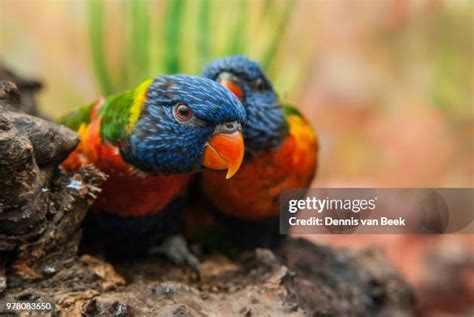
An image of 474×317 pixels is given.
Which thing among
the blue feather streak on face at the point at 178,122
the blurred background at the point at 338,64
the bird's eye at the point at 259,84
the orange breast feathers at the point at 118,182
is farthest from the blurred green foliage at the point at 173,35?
the blue feather streak on face at the point at 178,122

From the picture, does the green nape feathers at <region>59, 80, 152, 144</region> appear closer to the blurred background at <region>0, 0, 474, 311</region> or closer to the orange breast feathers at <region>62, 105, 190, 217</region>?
the orange breast feathers at <region>62, 105, 190, 217</region>

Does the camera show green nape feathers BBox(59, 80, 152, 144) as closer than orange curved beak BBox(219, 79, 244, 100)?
Yes

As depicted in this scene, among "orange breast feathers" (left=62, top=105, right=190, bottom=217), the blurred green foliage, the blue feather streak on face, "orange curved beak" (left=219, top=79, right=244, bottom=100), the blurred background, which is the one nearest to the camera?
the blue feather streak on face

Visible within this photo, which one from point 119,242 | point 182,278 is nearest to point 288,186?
point 182,278

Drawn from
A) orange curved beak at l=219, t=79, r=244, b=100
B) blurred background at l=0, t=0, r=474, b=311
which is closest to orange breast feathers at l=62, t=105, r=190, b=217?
orange curved beak at l=219, t=79, r=244, b=100

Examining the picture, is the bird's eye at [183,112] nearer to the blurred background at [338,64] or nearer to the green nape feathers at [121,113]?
the green nape feathers at [121,113]

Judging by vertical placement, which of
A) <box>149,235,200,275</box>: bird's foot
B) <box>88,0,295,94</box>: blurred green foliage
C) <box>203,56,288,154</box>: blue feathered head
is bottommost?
<box>149,235,200,275</box>: bird's foot

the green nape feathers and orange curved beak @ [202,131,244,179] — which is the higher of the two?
the green nape feathers

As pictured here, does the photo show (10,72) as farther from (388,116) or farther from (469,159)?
(469,159)
